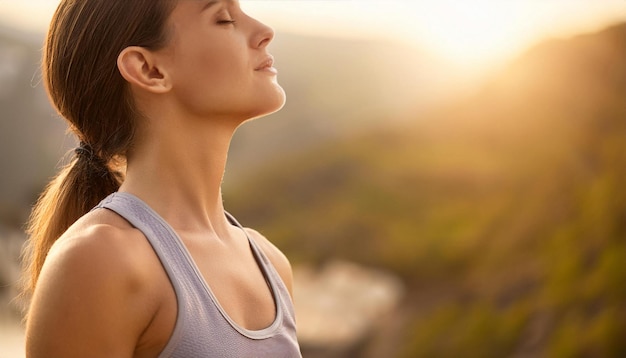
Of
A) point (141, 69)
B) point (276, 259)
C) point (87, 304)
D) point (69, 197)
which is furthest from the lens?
point (276, 259)

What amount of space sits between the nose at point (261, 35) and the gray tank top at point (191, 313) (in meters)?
0.32

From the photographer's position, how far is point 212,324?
109 centimetres

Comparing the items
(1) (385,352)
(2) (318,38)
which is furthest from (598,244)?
(2) (318,38)

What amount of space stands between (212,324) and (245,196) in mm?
3917

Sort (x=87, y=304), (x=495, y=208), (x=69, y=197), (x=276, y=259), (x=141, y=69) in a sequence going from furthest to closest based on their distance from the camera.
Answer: (x=495, y=208) < (x=276, y=259) < (x=69, y=197) < (x=141, y=69) < (x=87, y=304)

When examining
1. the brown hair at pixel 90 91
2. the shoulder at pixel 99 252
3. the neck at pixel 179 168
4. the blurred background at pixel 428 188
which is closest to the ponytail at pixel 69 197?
the brown hair at pixel 90 91

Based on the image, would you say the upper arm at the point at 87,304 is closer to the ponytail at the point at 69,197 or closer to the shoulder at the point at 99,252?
the shoulder at the point at 99,252

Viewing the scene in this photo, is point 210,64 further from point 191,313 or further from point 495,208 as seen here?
point 495,208

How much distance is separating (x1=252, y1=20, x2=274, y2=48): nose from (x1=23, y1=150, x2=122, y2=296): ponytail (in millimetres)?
330

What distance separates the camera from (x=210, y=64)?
1205 millimetres

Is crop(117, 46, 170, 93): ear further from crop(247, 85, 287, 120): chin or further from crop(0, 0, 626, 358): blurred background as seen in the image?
crop(0, 0, 626, 358): blurred background

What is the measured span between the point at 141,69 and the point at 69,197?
0.27m

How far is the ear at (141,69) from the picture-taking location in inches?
46.7

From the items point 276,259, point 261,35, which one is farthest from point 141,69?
point 276,259
